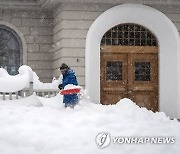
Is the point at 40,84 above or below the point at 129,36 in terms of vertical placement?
below

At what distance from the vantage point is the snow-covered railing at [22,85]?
9930 mm

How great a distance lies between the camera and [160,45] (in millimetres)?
13609

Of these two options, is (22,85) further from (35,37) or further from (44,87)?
(35,37)

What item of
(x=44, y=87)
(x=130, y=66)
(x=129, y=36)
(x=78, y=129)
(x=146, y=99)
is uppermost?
(x=129, y=36)

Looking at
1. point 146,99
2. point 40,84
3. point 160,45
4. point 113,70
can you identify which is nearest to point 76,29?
point 113,70

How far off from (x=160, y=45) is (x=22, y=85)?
563cm

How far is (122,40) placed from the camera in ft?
45.0

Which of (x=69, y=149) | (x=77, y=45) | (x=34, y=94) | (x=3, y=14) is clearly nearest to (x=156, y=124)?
(x=69, y=149)

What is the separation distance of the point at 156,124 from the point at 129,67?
232 inches

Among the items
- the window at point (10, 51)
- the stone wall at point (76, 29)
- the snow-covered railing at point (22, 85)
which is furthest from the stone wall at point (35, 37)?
the snow-covered railing at point (22, 85)

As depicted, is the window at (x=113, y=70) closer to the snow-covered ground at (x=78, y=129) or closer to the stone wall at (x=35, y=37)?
the stone wall at (x=35, y=37)

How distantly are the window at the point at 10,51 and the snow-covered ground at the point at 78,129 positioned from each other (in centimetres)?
531

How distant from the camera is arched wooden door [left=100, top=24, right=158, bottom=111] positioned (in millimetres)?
13531

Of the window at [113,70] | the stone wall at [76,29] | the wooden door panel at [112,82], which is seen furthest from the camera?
the window at [113,70]
